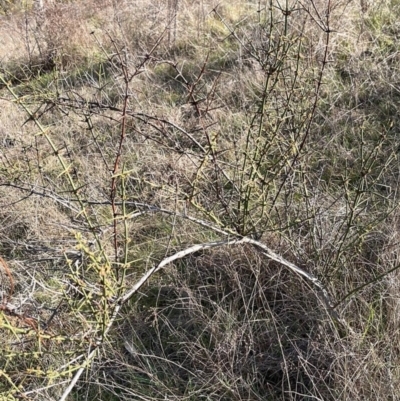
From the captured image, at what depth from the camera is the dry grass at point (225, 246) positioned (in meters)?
1.88

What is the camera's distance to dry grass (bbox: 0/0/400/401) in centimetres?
188

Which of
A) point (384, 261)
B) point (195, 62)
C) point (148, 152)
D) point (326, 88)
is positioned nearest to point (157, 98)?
point (195, 62)

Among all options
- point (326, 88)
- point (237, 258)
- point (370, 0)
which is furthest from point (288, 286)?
point (370, 0)

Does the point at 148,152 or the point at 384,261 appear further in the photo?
the point at 148,152

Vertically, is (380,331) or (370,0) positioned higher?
(370,0)

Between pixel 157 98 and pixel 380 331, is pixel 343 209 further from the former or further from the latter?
pixel 157 98

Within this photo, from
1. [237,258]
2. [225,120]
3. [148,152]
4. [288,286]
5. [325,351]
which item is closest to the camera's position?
[325,351]

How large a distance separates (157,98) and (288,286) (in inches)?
98.8

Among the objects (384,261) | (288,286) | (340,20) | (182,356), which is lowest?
(182,356)

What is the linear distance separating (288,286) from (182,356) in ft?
1.94

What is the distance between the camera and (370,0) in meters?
4.64

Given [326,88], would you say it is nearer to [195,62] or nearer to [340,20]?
[340,20]

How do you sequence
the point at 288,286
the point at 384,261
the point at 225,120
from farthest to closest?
the point at 225,120, the point at 288,286, the point at 384,261

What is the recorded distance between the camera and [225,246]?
8.96 feet
